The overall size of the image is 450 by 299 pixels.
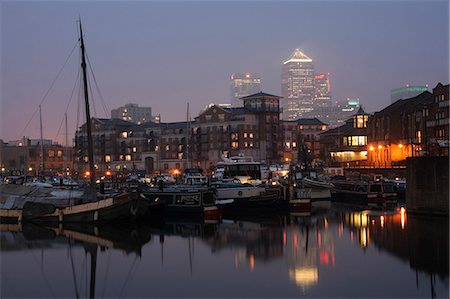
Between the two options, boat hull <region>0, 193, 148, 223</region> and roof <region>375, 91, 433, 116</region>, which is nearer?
boat hull <region>0, 193, 148, 223</region>

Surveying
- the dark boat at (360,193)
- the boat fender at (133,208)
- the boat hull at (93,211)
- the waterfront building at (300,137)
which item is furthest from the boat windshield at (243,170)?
the waterfront building at (300,137)

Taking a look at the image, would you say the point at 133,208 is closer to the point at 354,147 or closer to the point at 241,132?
the point at 354,147

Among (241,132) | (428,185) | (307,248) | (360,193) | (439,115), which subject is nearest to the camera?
(307,248)

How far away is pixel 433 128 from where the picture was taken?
9662cm

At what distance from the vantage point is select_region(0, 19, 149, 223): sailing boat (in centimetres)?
5153

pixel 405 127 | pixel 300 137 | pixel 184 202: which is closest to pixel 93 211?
pixel 184 202

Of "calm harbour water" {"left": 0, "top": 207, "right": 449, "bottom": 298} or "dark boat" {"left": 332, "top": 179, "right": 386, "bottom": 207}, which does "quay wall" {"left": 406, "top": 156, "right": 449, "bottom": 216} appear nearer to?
"calm harbour water" {"left": 0, "top": 207, "right": 449, "bottom": 298}

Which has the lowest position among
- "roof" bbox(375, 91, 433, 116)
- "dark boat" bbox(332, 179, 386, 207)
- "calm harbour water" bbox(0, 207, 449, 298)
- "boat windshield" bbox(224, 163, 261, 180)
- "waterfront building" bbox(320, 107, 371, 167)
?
"calm harbour water" bbox(0, 207, 449, 298)

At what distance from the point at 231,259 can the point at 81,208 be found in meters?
18.4

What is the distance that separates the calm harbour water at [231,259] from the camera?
3127 centimetres

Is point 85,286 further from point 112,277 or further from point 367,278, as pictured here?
point 367,278

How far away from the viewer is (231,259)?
128 ft

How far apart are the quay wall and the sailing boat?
24.1 meters

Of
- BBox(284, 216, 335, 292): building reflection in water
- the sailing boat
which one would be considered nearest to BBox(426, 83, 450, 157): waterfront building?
BBox(284, 216, 335, 292): building reflection in water
